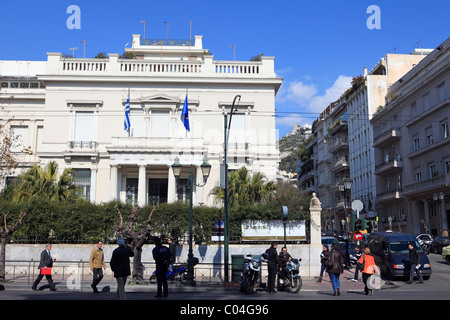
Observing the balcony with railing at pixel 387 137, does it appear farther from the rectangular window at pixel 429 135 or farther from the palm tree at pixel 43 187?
the palm tree at pixel 43 187

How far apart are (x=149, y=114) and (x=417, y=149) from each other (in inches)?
1043

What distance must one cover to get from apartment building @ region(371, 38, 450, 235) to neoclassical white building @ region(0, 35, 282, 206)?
51.8ft

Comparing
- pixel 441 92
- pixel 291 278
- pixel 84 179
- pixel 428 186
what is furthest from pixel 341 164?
pixel 291 278

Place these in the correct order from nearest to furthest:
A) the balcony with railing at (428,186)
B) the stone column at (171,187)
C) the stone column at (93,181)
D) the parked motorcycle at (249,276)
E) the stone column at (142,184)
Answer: the parked motorcycle at (249,276) < the stone column at (142,184) < the stone column at (171,187) < the stone column at (93,181) < the balcony with railing at (428,186)

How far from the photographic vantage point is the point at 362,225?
75.7 feet

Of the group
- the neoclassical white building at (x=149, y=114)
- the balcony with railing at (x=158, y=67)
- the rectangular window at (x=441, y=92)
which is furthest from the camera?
the rectangular window at (x=441, y=92)

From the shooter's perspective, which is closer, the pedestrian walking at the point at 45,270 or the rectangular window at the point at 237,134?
the pedestrian walking at the point at 45,270

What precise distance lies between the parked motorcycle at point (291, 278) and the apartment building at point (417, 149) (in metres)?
26.8

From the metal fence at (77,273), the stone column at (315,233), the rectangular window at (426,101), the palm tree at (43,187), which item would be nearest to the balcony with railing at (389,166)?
the rectangular window at (426,101)

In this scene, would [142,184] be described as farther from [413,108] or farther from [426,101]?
[413,108]

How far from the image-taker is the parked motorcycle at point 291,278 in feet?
48.5
